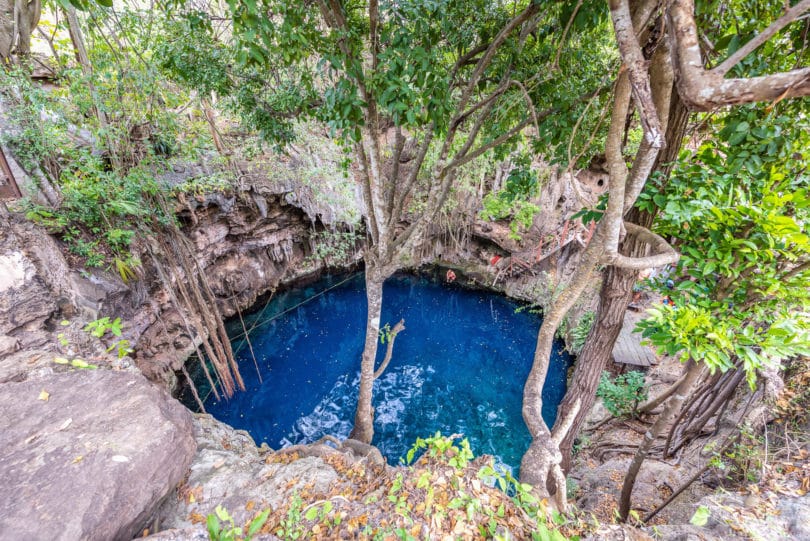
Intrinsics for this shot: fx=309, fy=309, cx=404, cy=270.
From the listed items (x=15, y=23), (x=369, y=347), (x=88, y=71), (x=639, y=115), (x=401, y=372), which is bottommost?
(x=401, y=372)

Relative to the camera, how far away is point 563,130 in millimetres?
2664

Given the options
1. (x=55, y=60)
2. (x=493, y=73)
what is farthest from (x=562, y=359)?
(x=55, y=60)

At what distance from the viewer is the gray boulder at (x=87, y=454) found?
1276mm

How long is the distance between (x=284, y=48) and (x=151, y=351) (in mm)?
6011

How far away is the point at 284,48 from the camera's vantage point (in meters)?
2.15

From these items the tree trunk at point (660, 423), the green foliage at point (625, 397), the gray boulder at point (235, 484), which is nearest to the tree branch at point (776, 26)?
the tree trunk at point (660, 423)

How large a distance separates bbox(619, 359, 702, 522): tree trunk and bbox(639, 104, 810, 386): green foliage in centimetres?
68

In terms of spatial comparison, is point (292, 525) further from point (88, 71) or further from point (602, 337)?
point (88, 71)

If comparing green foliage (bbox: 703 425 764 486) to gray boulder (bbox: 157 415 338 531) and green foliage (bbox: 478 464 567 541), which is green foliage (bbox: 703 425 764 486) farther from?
gray boulder (bbox: 157 415 338 531)

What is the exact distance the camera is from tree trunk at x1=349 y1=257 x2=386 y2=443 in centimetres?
355

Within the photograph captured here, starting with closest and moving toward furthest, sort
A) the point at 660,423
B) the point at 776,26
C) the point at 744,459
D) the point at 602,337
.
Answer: the point at 776,26, the point at 744,459, the point at 660,423, the point at 602,337

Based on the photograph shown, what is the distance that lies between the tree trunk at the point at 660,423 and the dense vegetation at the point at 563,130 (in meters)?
0.02

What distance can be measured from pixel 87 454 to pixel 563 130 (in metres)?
3.77

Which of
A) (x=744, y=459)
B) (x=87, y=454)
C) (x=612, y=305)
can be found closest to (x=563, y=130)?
(x=612, y=305)
